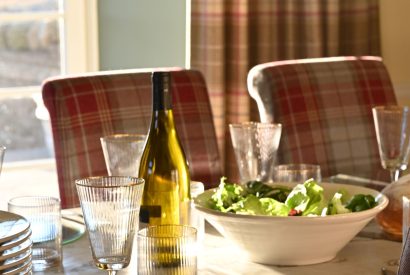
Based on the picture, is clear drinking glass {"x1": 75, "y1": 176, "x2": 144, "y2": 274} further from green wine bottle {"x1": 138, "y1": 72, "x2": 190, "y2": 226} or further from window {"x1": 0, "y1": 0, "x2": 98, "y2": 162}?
window {"x1": 0, "y1": 0, "x2": 98, "y2": 162}

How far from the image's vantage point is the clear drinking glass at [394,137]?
1.81 meters

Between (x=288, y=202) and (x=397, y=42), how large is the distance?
7.28 ft

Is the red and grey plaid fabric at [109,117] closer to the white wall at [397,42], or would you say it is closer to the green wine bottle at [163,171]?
the green wine bottle at [163,171]

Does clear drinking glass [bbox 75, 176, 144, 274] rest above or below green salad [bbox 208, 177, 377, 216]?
above

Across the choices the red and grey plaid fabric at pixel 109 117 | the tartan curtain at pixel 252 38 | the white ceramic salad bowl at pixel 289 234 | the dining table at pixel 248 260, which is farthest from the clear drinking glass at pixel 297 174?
the tartan curtain at pixel 252 38

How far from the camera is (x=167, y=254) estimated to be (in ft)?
4.05

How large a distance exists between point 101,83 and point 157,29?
0.99 m

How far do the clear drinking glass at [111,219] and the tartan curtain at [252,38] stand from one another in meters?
1.87

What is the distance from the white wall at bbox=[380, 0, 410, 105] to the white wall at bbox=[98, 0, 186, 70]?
0.89 metres

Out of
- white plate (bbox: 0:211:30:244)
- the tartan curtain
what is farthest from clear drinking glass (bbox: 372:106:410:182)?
the tartan curtain

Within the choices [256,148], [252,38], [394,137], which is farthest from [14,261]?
[252,38]

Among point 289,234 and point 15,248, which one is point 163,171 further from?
point 15,248

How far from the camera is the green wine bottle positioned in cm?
157

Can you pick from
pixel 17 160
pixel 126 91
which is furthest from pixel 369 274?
pixel 17 160
